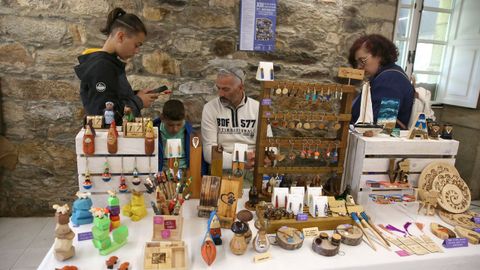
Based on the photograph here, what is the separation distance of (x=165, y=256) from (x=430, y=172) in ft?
4.29

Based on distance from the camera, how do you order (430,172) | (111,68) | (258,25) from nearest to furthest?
(430,172) < (111,68) < (258,25)

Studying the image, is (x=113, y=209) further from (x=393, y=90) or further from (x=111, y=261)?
(x=393, y=90)

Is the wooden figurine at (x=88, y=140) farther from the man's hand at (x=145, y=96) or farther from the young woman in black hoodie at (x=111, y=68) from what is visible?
the man's hand at (x=145, y=96)

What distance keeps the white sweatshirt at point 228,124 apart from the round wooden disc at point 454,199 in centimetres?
107

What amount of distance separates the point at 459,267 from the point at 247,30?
2057 millimetres

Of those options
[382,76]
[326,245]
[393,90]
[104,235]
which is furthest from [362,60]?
[104,235]

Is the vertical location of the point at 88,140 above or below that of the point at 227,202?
above

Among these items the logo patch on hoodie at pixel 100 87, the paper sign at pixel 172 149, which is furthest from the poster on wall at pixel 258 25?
the paper sign at pixel 172 149

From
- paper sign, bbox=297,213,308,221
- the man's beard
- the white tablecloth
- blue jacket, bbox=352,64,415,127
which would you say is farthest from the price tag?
blue jacket, bbox=352,64,415,127

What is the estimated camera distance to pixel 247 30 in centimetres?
255

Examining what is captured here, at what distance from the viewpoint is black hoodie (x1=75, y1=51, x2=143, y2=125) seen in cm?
164

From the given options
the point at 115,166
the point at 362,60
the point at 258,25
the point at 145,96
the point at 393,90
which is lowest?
the point at 115,166

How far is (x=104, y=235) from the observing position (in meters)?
1.06

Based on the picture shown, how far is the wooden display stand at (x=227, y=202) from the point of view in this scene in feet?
4.13
